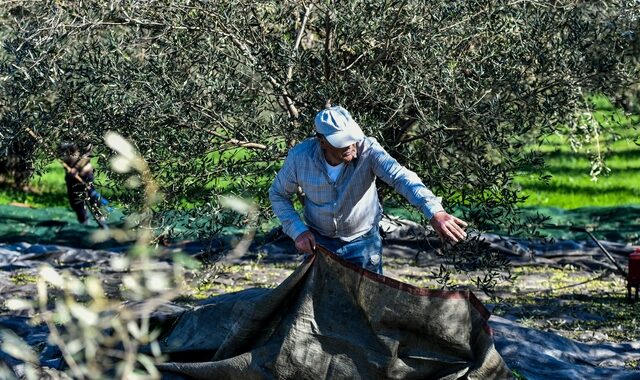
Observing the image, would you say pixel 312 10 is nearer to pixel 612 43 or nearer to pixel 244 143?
pixel 244 143

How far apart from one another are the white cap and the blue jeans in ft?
2.11

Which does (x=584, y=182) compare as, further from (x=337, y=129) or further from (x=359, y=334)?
(x=337, y=129)

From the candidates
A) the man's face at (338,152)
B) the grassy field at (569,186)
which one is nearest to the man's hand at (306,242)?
the man's face at (338,152)

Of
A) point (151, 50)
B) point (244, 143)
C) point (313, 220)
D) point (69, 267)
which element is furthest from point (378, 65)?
point (69, 267)

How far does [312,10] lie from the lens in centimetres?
848

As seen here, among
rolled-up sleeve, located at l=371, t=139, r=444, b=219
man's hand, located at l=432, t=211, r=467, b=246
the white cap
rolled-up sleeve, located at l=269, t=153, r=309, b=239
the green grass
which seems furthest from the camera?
the green grass

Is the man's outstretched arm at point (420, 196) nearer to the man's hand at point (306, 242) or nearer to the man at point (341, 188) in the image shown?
the man at point (341, 188)

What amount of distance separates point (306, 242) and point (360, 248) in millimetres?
410

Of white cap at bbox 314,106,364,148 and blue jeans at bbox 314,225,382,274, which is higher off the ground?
white cap at bbox 314,106,364,148

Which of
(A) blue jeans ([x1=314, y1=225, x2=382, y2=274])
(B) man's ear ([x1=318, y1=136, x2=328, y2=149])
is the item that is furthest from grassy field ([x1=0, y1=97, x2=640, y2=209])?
(B) man's ear ([x1=318, y1=136, x2=328, y2=149])

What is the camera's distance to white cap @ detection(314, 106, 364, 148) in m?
5.38

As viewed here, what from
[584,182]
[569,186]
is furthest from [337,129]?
[584,182]

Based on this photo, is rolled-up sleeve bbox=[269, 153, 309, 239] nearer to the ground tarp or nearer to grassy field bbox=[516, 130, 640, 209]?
the ground tarp

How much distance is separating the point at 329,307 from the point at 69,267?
7.15 meters
